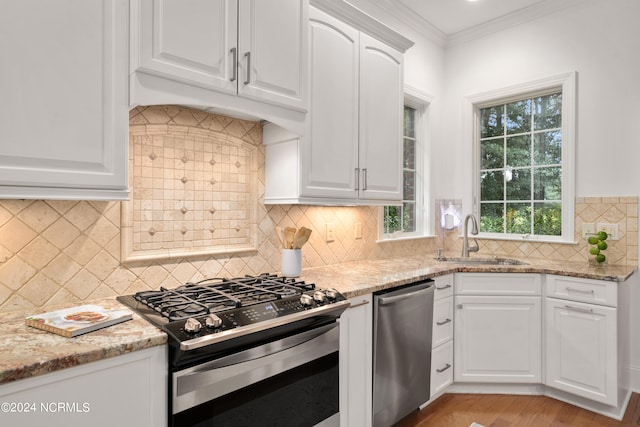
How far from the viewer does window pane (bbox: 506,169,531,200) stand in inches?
131

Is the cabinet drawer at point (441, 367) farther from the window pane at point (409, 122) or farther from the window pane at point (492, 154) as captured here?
the window pane at point (409, 122)

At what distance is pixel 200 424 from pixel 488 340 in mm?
2096

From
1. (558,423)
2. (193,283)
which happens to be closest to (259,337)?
(193,283)

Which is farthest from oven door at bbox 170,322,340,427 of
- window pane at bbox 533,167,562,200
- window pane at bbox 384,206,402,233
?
window pane at bbox 533,167,562,200

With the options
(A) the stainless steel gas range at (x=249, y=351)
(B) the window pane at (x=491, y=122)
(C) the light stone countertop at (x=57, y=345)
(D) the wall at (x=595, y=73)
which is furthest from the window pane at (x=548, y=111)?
(C) the light stone countertop at (x=57, y=345)

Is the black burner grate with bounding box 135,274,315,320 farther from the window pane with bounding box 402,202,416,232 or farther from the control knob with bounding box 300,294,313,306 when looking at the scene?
the window pane with bounding box 402,202,416,232

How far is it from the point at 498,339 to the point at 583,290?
62cm

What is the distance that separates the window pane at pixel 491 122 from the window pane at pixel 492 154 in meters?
0.07

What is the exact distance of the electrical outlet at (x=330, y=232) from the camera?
266cm

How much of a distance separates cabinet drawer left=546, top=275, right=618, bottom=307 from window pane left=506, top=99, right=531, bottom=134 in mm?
1416

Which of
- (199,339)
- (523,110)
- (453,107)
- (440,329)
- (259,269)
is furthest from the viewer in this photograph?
(453,107)

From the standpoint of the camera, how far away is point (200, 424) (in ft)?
4.21

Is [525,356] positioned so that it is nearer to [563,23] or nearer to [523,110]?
[523,110]

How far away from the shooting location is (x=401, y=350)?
7.23 feet
